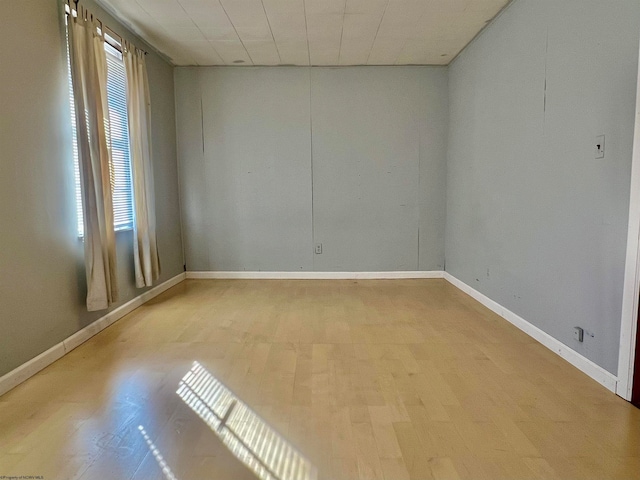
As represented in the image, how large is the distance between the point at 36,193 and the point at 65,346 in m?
1.09

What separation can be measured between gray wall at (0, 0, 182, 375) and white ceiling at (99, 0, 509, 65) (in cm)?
112

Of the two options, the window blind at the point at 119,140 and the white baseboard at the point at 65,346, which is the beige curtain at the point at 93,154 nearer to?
the white baseboard at the point at 65,346

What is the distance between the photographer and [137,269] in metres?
3.80

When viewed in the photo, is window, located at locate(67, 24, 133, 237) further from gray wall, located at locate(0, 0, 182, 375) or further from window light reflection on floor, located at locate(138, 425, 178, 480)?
window light reflection on floor, located at locate(138, 425, 178, 480)

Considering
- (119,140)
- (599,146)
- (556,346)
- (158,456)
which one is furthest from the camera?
(119,140)

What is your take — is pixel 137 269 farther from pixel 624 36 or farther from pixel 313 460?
pixel 624 36

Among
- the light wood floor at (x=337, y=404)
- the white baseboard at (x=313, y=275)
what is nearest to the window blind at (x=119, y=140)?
the light wood floor at (x=337, y=404)

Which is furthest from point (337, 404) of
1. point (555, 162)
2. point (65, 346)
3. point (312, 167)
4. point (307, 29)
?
point (312, 167)

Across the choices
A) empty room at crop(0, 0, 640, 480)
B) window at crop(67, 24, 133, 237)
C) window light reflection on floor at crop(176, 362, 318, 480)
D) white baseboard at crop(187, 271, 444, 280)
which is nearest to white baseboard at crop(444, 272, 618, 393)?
empty room at crop(0, 0, 640, 480)

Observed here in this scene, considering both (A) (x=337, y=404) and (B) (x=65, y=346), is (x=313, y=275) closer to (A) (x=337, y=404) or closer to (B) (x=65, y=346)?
(B) (x=65, y=346)

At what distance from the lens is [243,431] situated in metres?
1.83

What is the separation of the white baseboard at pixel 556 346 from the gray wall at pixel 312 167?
159cm

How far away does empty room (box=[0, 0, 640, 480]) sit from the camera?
1.83 meters

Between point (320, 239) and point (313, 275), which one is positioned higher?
point (320, 239)
